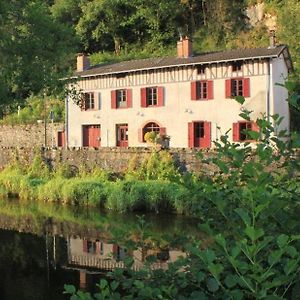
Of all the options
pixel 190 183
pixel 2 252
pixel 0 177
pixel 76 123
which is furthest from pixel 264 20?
pixel 190 183

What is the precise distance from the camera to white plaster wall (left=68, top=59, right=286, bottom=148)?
77.6ft

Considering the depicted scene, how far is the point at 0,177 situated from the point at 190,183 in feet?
68.2

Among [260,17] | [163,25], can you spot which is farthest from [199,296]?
[163,25]

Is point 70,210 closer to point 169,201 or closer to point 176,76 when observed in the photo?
point 169,201

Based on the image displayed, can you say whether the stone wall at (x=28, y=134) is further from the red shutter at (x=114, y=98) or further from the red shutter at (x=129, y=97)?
the red shutter at (x=129, y=97)

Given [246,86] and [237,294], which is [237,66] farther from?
[237,294]

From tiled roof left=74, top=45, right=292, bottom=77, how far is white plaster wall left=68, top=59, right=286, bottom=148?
0.48m

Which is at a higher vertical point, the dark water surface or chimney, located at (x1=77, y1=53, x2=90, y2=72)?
chimney, located at (x1=77, y1=53, x2=90, y2=72)

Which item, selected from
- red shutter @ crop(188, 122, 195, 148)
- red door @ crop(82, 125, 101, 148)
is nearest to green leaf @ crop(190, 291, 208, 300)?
red shutter @ crop(188, 122, 195, 148)

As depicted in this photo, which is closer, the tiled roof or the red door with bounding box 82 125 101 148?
the tiled roof

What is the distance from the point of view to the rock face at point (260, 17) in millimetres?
36250

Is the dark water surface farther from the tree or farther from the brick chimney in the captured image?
the brick chimney

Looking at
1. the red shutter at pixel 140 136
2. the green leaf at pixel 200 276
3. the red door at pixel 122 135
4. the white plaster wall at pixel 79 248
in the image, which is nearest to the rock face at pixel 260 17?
the red shutter at pixel 140 136

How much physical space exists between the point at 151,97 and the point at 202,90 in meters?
2.87
